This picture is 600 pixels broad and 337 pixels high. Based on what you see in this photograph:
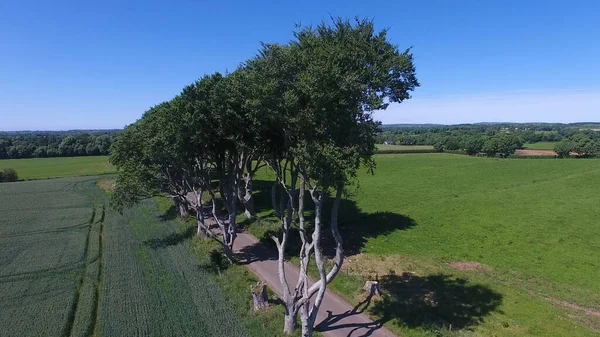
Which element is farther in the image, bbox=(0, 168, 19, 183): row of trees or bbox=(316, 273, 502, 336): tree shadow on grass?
bbox=(0, 168, 19, 183): row of trees

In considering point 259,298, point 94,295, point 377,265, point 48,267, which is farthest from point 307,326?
point 48,267

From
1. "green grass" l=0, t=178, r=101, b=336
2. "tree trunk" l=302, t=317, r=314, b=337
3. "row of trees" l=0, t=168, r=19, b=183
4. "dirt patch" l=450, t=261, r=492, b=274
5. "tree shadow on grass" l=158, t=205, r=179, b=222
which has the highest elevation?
"row of trees" l=0, t=168, r=19, b=183

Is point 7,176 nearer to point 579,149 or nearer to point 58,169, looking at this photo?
point 58,169

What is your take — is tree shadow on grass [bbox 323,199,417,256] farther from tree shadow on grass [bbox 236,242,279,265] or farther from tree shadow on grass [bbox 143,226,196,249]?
tree shadow on grass [bbox 143,226,196,249]

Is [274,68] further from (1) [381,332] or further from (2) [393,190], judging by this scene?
(2) [393,190]

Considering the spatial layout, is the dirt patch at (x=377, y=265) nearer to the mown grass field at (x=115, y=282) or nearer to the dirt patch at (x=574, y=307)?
the mown grass field at (x=115, y=282)

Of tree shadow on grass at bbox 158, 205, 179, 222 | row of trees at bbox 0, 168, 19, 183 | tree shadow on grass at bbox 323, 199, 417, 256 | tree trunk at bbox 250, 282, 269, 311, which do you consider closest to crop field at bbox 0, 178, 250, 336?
tree shadow on grass at bbox 158, 205, 179, 222

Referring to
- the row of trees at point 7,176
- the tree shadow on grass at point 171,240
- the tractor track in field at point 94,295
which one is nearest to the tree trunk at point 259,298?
the tractor track in field at point 94,295
